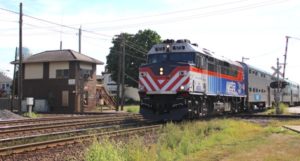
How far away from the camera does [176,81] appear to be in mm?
19656

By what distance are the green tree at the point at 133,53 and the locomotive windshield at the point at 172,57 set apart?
49252mm

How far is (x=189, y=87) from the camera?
19500mm

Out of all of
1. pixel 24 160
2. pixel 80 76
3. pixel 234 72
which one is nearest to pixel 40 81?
pixel 80 76

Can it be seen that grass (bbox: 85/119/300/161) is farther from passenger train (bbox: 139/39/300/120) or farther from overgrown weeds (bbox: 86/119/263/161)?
passenger train (bbox: 139/39/300/120)

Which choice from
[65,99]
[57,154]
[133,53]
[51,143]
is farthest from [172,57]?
[133,53]

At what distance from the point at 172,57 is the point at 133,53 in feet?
170

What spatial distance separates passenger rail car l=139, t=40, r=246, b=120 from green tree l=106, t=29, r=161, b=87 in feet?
161

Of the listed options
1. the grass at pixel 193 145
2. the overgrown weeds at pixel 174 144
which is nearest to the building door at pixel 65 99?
the overgrown weeds at pixel 174 144

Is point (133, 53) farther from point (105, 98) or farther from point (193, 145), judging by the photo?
point (193, 145)

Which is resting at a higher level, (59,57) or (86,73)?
(59,57)

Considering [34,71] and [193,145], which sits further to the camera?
[34,71]

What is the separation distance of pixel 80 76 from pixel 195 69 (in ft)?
81.5

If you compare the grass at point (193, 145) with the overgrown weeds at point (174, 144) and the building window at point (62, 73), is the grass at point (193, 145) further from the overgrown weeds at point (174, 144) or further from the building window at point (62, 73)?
the building window at point (62, 73)

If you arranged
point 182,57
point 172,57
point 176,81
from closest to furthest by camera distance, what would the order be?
point 176,81 < point 182,57 < point 172,57
